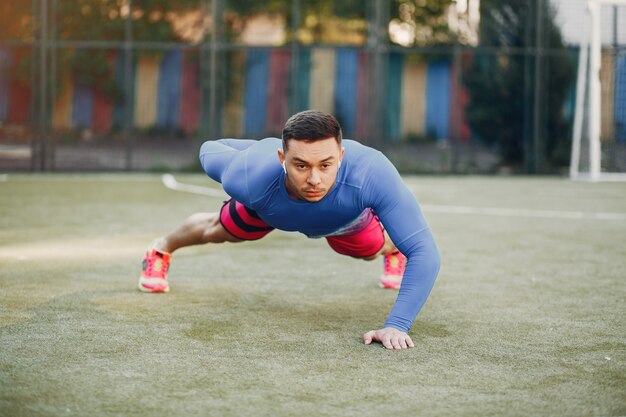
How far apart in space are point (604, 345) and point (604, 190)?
30.8 ft

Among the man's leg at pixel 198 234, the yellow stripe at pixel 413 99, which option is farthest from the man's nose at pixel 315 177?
the yellow stripe at pixel 413 99

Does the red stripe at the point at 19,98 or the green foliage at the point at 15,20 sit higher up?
the green foliage at the point at 15,20

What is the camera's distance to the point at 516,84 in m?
16.5

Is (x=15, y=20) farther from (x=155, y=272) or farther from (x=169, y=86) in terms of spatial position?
(x=155, y=272)

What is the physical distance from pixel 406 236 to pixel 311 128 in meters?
0.63

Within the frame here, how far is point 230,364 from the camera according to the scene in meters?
3.63

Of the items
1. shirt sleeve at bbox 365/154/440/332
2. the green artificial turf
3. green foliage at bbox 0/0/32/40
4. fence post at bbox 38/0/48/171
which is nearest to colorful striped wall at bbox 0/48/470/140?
fence post at bbox 38/0/48/171

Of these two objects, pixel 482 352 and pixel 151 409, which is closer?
pixel 151 409

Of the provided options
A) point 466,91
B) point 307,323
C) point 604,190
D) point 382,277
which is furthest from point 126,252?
point 466,91

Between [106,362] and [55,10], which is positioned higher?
[55,10]

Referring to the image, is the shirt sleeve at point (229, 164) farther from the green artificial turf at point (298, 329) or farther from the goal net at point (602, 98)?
the goal net at point (602, 98)

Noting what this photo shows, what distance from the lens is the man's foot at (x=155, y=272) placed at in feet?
16.9

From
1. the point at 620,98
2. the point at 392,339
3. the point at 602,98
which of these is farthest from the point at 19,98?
the point at 392,339

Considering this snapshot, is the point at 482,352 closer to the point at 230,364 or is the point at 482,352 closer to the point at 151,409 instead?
the point at 230,364
